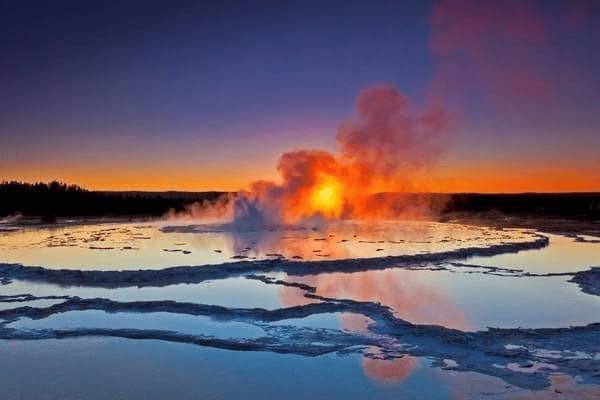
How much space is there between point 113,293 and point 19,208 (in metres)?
39.7

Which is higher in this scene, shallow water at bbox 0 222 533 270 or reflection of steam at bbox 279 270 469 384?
shallow water at bbox 0 222 533 270

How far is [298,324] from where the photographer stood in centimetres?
1026

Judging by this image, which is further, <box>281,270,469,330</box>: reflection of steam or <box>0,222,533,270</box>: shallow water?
<box>0,222,533,270</box>: shallow water

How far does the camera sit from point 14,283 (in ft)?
47.5

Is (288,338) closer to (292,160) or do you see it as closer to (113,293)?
(113,293)

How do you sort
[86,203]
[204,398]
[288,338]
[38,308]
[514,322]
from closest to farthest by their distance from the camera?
[204,398], [288,338], [514,322], [38,308], [86,203]

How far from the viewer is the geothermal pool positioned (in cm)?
732

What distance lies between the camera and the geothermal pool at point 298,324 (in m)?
7.32

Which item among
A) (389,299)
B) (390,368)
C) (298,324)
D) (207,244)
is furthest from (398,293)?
(207,244)

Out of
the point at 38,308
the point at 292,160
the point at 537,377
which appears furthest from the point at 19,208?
the point at 537,377

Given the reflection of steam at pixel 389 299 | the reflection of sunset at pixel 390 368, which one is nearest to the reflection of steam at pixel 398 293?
the reflection of steam at pixel 389 299

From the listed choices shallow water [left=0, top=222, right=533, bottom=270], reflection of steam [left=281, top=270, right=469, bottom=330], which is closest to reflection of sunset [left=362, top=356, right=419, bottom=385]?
reflection of steam [left=281, top=270, right=469, bottom=330]

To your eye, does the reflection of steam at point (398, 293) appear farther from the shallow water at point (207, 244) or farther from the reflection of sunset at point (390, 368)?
the shallow water at point (207, 244)

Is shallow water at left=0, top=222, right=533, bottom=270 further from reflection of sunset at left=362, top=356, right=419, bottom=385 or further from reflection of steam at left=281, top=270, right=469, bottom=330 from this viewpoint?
reflection of sunset at left=362, top=356, right=419, bottom=385
